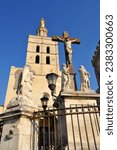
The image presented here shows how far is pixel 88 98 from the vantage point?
902 cm

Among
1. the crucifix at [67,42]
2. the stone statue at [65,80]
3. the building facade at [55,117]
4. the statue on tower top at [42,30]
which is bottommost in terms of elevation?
the building facade at [55,117]

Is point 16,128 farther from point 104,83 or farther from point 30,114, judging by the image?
point 104,83

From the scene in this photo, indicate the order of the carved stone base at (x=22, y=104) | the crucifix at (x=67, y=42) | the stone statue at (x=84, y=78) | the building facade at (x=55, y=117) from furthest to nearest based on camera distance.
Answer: the crucifix at (x=67, y=42) → the stone statue at (x=84, y=78) → the carved stone base at (x=22, y=104) → the building facade at (x=55, y=117)

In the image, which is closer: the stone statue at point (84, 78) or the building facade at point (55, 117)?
the building facade at point (55, 117)

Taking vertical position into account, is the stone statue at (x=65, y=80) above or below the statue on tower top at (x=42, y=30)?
below

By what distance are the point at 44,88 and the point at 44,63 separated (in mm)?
8413

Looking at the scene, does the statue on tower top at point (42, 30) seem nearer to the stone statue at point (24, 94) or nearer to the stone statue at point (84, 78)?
the stone statue at point (84, 78)

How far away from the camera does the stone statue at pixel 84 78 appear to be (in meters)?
9.79

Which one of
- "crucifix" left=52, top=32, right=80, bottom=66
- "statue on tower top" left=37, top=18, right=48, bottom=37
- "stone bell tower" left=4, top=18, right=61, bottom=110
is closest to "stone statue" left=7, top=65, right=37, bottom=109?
"crucifix" left=52, top=32, right=80, bottom=66

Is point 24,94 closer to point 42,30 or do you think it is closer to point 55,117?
point 55,117

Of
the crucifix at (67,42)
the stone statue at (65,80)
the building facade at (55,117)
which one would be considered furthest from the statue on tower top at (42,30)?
the stone statue at (65,80)

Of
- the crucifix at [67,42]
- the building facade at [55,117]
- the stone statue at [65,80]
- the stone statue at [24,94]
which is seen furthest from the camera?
the crucifix at [67,42]

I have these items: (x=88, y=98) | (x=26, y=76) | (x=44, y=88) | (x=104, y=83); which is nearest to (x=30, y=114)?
(x=26, y=76)

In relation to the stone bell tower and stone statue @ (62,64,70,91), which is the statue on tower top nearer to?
the stone bell tower
